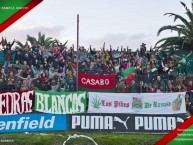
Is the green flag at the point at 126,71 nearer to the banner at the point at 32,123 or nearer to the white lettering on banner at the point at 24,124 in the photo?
the banner at the point at 32,123

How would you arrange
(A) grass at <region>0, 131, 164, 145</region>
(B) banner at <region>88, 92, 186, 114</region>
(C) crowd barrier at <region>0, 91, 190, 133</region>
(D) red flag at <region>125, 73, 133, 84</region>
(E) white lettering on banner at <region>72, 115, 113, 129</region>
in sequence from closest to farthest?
(A) grass at <region>0, 131, 164, 145</region>, (C) crowd barrier at <region>0, 91, 190, 133</region>, (E) white lettering on banner at <region>72, 115, 113, 129</region>, (B) banner at <region>88, 92, 186, 114</region>, (D) red flag at <region>125, 73, 133, 84</region>

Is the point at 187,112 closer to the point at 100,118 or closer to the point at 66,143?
the point at 100,118

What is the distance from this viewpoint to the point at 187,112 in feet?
44.5

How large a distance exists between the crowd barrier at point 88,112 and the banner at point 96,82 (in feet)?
9.26

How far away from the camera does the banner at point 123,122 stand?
12664 mm

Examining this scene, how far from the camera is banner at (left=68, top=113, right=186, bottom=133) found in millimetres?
12664

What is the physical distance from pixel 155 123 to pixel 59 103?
389 centimetres

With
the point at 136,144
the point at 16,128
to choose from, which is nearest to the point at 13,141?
the point at 16,128

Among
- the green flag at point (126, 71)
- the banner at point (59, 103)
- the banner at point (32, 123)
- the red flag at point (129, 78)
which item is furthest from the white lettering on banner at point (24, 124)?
the green flag at point (126, 71)

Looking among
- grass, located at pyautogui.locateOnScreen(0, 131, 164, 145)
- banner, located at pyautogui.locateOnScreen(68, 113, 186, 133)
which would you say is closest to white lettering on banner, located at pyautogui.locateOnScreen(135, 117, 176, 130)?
banner, located at pyautogui.locateOnScreen(68, 113, 186, 133)

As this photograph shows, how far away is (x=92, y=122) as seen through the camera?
1268 cm

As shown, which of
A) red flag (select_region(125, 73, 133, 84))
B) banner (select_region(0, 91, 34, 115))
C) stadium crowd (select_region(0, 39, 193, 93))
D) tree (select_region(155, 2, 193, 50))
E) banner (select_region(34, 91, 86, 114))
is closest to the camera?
banner (select_region(0, 91, 34, 115))

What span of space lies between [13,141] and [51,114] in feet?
5.82

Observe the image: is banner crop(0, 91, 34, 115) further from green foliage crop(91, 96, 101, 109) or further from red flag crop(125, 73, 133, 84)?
red flag crop(125, 73, 133, 84)
